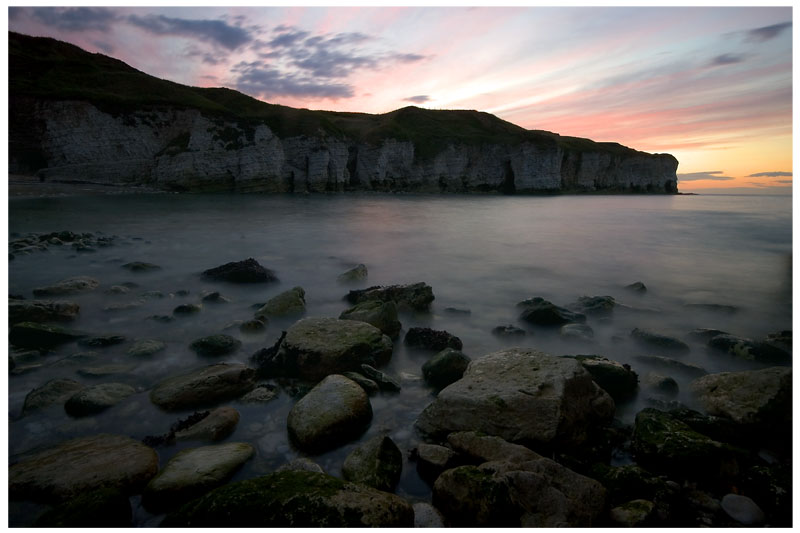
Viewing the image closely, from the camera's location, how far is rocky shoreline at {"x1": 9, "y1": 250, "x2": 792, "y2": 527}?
10.3 ft

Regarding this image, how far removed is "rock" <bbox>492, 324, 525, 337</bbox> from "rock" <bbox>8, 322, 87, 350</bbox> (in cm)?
734

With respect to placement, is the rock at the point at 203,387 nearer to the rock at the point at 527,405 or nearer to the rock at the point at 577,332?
the rock at the point at 527,405

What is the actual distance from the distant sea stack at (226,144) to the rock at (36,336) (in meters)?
41.8

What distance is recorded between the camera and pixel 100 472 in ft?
12.0

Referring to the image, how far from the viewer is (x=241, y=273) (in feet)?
35.9

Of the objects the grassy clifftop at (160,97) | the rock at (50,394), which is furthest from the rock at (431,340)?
the grassy clifftop at (160,97)

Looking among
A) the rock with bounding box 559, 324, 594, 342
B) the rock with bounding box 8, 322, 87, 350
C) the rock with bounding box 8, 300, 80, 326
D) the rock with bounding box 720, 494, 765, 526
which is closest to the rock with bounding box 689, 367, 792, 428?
the rock with bounding box 720, 494, 765, 526

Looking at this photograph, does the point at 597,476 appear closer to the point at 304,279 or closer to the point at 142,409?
the point at 142,409

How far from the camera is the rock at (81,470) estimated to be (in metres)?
3.51

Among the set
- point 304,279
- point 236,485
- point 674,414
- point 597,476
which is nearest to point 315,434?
point 236,485

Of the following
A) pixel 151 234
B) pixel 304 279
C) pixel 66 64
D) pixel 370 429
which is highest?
pixel 66 64

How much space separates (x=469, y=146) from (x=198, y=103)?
45.3 metres

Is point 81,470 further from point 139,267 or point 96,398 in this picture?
point 139,267

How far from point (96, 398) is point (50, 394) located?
0.62m
